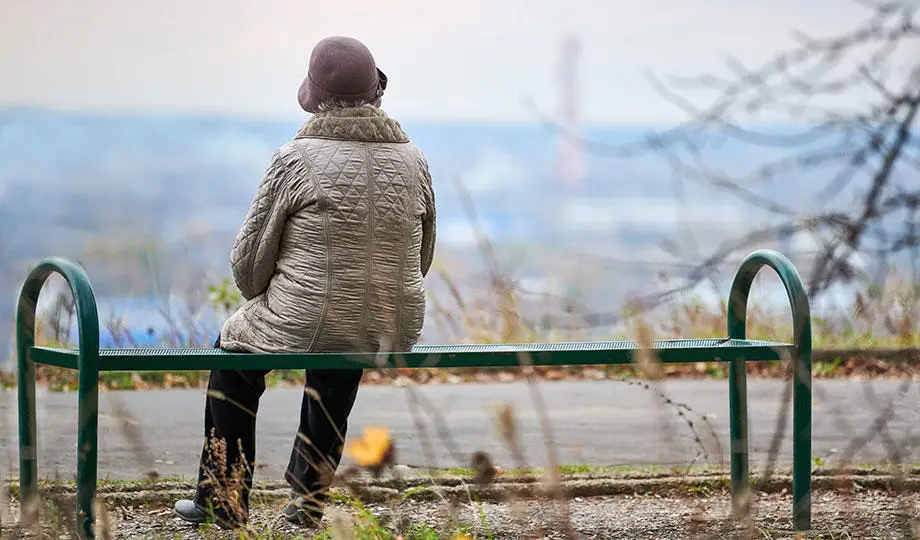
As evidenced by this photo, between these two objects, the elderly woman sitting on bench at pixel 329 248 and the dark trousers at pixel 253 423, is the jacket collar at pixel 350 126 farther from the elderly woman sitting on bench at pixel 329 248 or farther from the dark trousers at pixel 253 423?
the dark trousers at pixel 253 423

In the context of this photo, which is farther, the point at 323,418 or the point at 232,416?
the point at 323,418

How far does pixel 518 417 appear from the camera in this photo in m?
6.66

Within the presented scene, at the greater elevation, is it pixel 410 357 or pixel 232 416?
pixel 410 357

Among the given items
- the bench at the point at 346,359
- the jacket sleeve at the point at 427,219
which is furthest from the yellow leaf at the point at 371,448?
the jacket sleeve at the point at 427,219

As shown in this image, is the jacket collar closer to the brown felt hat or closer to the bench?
the brown felt hat

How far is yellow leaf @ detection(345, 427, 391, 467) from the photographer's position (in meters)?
2.19

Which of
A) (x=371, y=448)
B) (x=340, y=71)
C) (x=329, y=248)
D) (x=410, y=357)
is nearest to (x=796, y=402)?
(x=410, y=357)

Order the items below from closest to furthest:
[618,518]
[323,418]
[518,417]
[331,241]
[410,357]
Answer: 1. [410,357]
2. [331,241]
3. [323,418]
4. [618,518]
5. [518,417]

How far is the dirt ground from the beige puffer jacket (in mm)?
556

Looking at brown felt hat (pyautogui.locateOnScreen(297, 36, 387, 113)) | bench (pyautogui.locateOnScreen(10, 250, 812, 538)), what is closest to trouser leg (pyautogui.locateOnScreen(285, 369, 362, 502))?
bench (pyautogui.locateOnScreen(10, 250, 812, 538))

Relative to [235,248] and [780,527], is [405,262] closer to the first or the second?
[235,248]

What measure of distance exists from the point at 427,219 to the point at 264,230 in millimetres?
558

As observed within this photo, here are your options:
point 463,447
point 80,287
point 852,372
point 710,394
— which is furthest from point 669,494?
point 852,372

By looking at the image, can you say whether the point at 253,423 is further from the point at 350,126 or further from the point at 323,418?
the point at 350,126
